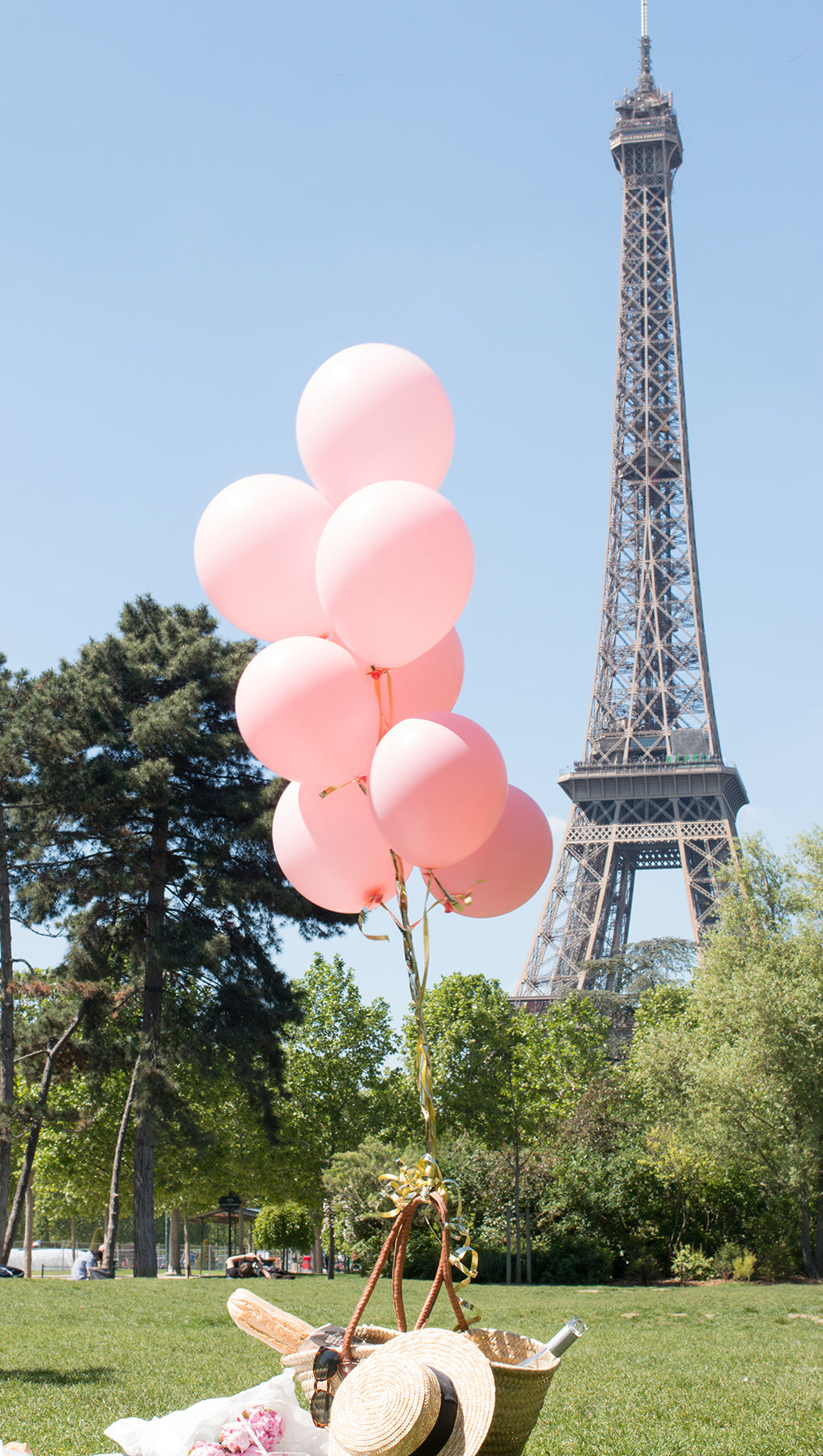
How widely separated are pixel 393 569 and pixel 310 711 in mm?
608

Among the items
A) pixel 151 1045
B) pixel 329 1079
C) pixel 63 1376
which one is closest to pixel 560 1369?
pixel 63 1376

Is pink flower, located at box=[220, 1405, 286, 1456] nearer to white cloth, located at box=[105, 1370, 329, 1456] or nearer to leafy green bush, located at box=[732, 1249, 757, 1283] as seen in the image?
white cloth, located at box=[105, 1370, 329, 1456]

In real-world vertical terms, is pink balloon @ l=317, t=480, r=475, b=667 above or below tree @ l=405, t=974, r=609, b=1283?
above

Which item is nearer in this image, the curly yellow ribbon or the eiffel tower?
the curly yellow ribbon

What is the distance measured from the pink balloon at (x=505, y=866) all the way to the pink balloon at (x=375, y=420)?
1.40 m

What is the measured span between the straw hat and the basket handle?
7.1 inches

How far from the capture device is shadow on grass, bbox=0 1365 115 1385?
7414 millimetres

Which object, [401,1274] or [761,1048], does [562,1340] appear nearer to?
[401,1274]

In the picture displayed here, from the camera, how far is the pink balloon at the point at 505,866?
452 cm

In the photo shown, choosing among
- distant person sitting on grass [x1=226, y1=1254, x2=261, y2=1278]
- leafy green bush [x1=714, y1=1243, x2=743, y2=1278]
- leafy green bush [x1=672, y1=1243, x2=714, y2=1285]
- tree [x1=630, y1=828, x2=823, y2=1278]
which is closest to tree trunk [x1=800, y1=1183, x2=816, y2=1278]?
tree [x1=630, y1=828, x2=823, y2=1278]

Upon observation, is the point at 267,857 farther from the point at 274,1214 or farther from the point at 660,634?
the point at 660,634

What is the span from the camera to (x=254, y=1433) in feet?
11.9

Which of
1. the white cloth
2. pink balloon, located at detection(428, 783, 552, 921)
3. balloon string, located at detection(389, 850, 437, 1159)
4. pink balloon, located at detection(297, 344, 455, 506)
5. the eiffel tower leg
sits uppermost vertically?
the eiffel tower leg

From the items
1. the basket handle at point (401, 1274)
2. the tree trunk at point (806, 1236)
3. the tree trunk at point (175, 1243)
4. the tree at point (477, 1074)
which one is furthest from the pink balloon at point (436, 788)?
the tree trunk at point (175, 1243)
